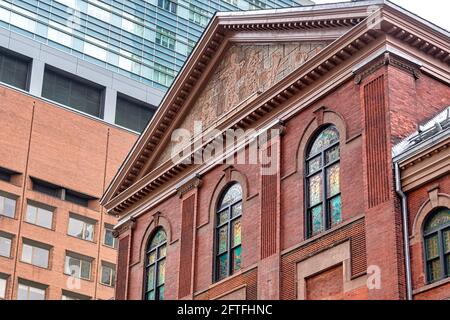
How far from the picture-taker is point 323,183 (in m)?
30.8

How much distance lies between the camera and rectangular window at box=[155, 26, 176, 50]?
9569 cm

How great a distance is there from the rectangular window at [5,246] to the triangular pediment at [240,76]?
112 feet

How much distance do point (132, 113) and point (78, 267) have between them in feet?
52.1

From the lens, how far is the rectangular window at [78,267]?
7500 cm

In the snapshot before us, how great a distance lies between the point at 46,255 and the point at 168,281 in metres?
37.9

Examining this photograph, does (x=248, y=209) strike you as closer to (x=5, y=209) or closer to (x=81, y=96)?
(x=5, y=209)

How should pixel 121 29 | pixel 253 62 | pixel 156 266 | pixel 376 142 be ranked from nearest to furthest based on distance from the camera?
1. pixel 376 142
2. pixel 253 62
3. pixel 156 266
4. pixel 121 29

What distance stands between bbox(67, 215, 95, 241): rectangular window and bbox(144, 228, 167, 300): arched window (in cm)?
3690

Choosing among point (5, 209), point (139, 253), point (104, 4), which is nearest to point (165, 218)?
point (139, 253)

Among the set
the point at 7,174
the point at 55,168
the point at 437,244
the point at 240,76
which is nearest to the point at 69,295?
the point at 55,168

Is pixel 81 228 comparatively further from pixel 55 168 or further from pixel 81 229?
pixel 55 168

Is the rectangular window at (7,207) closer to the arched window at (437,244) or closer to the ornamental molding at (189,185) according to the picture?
the ornamental molding at (189,185)

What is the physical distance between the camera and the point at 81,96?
270ft

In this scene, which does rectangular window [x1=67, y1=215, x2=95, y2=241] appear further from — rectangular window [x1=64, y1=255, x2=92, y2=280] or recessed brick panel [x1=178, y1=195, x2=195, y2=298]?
recessed brick panel [x1=178, y1=195, x2=195, y2=298]
